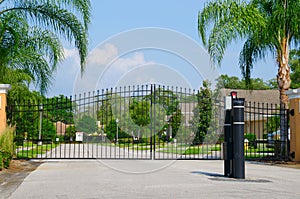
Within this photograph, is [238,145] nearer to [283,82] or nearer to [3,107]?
[283,82]

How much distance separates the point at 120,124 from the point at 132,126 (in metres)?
1.45

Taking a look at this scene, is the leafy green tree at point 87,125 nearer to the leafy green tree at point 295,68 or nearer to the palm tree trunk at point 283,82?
the palm tree trunk at point 283,82

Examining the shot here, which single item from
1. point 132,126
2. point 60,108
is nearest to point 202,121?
point 132,126


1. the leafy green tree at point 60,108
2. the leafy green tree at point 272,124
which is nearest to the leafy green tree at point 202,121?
the leafy green tree at point 272,124

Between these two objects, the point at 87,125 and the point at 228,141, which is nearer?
the point at 228,141

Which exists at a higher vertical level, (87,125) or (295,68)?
(295,68)

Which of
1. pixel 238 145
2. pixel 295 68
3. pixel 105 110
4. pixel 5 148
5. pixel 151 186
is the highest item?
pixel 295 68

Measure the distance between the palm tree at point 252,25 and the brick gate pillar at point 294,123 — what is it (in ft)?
3.18

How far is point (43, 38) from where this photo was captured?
15.5 m

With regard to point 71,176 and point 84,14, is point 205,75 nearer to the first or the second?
point 84,14

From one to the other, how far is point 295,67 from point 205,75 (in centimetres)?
3593

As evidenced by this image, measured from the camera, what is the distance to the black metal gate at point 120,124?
663 inches

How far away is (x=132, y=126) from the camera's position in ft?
86.9

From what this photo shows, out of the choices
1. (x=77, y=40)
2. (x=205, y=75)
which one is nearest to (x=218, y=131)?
(x=205, y=75)
